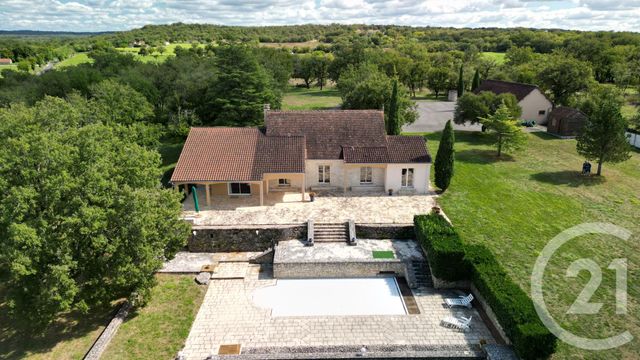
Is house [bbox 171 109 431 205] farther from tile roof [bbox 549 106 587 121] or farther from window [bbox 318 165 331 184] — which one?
tile roof [bbox 549 106 587 121]

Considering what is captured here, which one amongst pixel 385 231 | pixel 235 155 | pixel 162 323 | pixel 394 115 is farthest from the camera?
pixel 394 115

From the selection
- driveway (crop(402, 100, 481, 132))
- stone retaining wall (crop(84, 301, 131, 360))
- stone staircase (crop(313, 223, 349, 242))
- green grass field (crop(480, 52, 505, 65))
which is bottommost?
stone retaining wall (crop(84, 301, 131, 360))

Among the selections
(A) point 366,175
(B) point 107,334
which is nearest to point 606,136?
(A) point 366,175

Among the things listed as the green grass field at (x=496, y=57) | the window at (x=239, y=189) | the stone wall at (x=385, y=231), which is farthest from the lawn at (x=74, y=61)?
the green grass field at (x=496, y=57)

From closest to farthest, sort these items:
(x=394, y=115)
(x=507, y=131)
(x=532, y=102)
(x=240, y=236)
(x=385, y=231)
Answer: (x=240, y=236), (x=385, y=231), (x=507, y=131), (x=394, y=115), (x=532, y=102)

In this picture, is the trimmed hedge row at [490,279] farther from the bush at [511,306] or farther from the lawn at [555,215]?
the lawn at [555,215]

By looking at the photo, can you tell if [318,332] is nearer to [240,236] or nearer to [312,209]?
[240,236]

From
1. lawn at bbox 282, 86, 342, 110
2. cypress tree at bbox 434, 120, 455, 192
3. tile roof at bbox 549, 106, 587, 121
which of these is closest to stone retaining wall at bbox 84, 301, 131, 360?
cypress tree at bbox 434, 120, 455, 192
